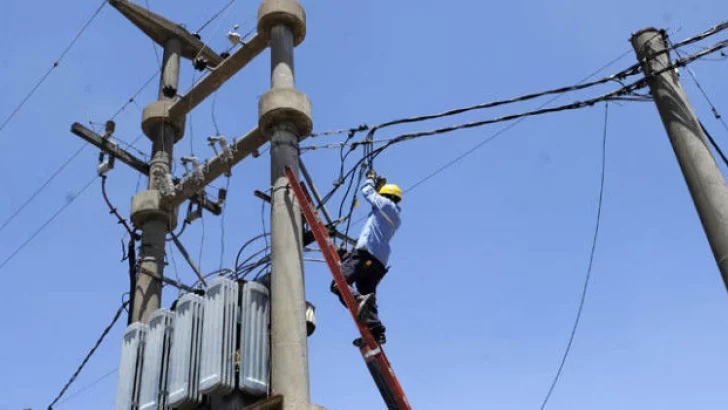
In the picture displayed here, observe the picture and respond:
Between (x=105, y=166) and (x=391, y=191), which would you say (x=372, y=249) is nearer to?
(x=391, y=191)

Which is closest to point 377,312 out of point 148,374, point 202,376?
point 202,376

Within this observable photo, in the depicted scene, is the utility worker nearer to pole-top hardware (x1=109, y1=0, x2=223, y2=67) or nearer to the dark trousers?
the dark trousers

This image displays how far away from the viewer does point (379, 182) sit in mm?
10031

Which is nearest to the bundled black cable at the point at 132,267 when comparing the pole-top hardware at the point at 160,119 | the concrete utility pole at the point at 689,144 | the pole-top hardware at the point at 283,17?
the pole-top hardware at the point at 160,119

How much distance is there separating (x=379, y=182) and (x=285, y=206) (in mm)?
1145

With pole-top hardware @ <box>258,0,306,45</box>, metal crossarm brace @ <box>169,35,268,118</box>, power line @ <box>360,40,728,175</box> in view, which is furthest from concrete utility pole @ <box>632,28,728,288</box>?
metal crossarm brace @ <box>169,35,268,118</box>

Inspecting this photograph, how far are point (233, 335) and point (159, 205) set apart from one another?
12.1ft

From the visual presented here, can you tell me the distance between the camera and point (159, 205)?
12.1m

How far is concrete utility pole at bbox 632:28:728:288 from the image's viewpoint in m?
6.74

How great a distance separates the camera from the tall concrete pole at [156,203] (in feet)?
38.1

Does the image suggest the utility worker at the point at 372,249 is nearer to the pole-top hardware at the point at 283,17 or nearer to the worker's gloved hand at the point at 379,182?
the worker's gloved hand at the point at 379,182

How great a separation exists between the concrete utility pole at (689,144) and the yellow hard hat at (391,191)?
121 inches

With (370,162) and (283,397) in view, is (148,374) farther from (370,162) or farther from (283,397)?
(370,162)

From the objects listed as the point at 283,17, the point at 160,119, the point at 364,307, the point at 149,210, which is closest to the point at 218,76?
the point at 160,119
